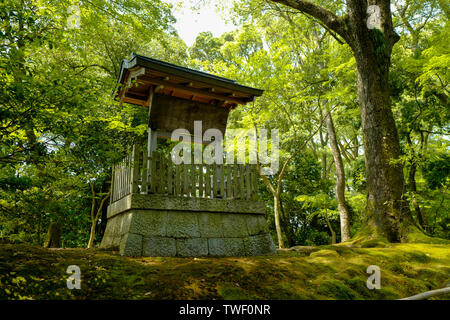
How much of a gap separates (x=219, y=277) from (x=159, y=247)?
1.88 m

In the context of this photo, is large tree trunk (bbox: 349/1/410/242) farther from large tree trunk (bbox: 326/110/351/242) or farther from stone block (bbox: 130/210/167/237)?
large tree trunk (bbox: 326/110/351/242)

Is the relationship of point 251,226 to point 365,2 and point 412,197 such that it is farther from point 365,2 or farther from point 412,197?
point 365,2

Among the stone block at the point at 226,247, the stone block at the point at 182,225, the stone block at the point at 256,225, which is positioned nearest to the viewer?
the stone block at the point at 182,225

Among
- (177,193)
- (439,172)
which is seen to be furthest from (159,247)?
(439,172)

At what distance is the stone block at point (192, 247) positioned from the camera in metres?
5.09

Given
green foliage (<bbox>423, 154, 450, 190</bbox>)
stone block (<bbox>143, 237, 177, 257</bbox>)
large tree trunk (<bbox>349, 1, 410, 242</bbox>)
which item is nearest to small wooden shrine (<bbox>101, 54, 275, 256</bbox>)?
stone block (<bbox>143, 237, 177, 257</bbox>)

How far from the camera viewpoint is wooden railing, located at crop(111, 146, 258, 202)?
5363 millimetres

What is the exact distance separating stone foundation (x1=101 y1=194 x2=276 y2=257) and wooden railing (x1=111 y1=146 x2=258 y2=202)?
0.22m

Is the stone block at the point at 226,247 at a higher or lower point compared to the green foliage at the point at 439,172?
lower

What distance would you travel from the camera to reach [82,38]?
10016 millimetres

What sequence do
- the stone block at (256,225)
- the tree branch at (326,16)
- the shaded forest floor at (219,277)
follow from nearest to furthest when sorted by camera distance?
the shaded forest floor at (219,277) → the stone block at (256,225) → the tree branch at (326,16)

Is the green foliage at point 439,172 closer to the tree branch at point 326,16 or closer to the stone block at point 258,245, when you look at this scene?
the tree branch at point 326,16

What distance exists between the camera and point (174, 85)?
6.38 m

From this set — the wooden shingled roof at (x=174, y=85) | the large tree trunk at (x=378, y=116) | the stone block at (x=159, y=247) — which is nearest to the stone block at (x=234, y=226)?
the stone block at (x=159, y=247)
